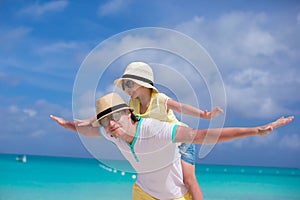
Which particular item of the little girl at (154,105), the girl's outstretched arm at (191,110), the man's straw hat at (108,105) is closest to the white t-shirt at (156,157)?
the little girl at (154,105)

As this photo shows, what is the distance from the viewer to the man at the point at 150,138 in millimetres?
3594

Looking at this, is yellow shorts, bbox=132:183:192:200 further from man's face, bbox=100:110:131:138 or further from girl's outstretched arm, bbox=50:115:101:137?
man's face, bbox=100:110:131:138

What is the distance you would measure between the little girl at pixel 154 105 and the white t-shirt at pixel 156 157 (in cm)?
10

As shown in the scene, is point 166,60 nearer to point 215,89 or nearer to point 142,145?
point 215,89

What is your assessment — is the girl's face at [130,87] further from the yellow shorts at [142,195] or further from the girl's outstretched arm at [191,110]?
the yellow shorts at [142,195]

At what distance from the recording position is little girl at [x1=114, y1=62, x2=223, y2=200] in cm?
438

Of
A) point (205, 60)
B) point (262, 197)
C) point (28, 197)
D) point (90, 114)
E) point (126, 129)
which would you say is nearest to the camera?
point (126, 129)

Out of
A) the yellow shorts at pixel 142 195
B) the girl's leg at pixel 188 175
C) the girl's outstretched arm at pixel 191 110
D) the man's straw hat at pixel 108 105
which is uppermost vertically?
the girl's outstretched arm at pixel 191 110

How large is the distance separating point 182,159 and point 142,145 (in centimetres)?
62

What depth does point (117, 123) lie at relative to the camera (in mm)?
3779

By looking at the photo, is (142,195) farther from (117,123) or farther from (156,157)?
(117,123)

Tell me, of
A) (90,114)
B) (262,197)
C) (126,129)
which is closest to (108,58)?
(90,114)

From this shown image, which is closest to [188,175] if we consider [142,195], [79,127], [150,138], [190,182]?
[190,182]

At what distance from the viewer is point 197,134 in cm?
359
